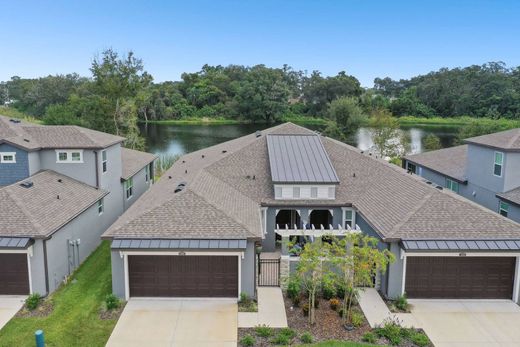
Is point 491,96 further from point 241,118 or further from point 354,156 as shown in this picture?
point 354,156

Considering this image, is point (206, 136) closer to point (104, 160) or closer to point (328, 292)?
point (104, 160)

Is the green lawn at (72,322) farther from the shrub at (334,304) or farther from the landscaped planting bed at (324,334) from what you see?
the shrub at (334,304)

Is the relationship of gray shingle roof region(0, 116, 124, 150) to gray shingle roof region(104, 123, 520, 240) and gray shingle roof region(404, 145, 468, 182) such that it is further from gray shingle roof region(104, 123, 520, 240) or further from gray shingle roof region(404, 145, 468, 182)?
gray shingle roof region(404, 145, 468, 182)

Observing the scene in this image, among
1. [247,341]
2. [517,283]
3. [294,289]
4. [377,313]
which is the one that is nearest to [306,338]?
[247,341]

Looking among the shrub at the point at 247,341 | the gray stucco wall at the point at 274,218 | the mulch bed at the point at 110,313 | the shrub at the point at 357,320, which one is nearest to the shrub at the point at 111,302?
the mulch bed at the point at 110,313

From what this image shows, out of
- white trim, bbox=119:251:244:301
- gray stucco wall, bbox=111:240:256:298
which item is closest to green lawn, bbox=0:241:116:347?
gray stucco wall, bbox=111:240:256:298

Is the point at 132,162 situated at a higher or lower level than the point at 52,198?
higher
